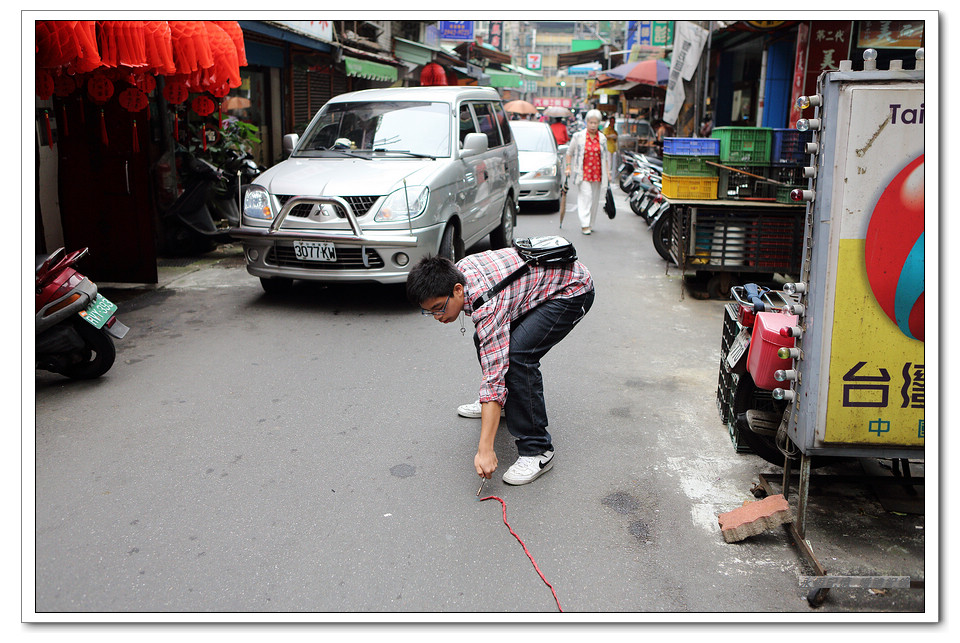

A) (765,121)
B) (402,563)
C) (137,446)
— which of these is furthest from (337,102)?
(765,121)

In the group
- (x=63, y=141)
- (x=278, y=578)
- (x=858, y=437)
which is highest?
(x=63, y=141)

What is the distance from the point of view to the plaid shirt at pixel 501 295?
3.29 meters

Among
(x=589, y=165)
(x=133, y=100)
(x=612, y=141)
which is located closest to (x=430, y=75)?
(x=612, y=141)

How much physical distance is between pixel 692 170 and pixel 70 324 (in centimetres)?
524

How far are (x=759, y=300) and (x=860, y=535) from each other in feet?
3.49

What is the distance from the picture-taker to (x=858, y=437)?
281 cm

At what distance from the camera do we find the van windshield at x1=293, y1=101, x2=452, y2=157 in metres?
7.23

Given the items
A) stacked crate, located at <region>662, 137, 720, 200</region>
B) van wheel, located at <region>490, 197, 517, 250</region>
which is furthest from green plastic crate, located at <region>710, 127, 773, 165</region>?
van wheel, located at <region>490, 197, 517, 250</region>

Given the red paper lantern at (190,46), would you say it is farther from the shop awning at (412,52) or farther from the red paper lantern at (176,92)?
the shop awning at (412,52)

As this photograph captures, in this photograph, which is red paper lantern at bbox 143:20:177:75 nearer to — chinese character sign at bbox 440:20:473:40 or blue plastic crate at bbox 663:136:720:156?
blue plastic crate at bbox 663:136:720:156

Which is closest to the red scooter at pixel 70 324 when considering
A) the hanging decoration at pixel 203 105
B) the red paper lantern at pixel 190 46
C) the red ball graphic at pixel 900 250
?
the red paper lantern at pixel 190 46

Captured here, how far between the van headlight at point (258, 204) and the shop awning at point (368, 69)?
29.4ft

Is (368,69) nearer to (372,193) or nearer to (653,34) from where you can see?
(653,34)
